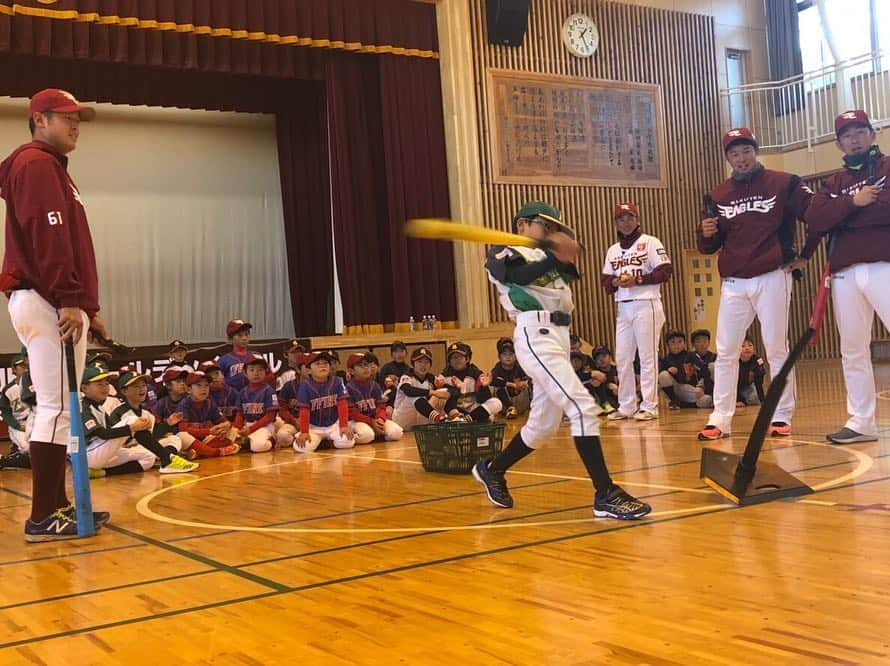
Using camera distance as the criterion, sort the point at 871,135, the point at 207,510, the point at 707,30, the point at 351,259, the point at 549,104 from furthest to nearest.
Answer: the point at 707,30 < the point at 549,104 < the point at 351,259 < the point at 871,135 < the point at 207,510

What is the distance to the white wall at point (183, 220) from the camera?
13594mm

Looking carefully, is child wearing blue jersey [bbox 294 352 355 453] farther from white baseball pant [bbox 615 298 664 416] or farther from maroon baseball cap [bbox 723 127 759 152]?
maroon baseball cap [bbox 723 127 759 152]

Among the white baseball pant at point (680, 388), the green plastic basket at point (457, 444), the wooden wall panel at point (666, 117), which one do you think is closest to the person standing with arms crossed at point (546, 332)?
the green plastic basket at point (457, 444)

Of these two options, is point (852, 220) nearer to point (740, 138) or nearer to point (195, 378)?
point (740, 138)

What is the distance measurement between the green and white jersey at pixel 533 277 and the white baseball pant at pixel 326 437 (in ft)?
13.6

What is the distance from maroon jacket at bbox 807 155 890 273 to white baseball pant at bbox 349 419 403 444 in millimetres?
4100

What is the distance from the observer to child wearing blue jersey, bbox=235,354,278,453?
8383mm

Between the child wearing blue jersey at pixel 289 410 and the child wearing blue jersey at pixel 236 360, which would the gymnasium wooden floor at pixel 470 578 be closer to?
the child wearing blue jersey at pixel 289 410

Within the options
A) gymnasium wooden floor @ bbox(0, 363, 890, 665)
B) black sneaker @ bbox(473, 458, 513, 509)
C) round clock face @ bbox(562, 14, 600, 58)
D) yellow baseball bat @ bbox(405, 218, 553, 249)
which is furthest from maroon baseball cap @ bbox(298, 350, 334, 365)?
round clock face @ bbox(562, 14, 600, 58)

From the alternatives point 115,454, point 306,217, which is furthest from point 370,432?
point 306,217

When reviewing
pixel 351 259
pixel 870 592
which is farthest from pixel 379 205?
pixel 870 592

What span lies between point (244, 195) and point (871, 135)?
10.4 meters

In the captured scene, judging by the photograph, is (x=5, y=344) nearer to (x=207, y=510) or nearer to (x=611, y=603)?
(x=207, y=510)

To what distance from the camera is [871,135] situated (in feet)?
18.8
